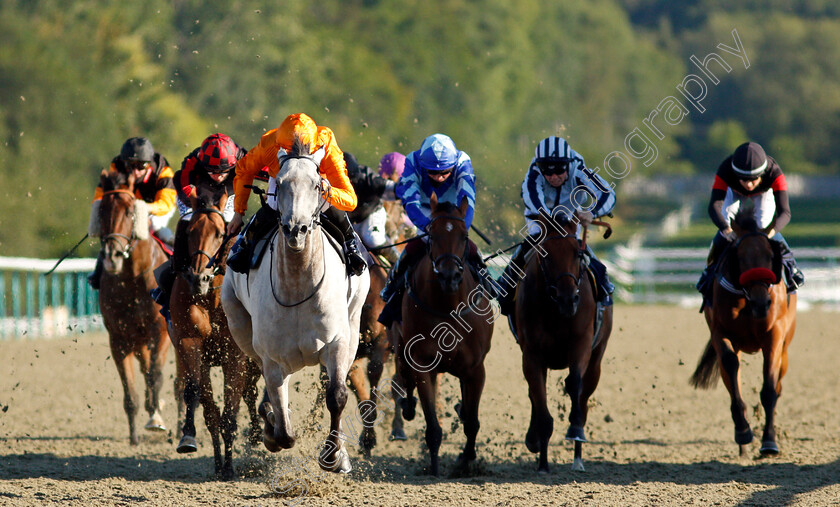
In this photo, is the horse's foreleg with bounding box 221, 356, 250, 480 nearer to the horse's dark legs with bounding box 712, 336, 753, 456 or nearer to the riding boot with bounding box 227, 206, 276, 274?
the riding boot with bounding box 227, 206, 276, 274

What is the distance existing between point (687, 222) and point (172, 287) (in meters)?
49.5

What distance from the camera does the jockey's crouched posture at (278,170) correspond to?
20.6 ft

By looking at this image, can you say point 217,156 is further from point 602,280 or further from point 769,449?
point 769,449

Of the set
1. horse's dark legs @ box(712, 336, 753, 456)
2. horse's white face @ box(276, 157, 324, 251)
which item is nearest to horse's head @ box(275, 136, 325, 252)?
horse's white face @ box(276, 157, 324, 251)

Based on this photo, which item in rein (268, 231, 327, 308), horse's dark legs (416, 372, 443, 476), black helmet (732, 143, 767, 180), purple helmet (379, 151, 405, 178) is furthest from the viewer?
purple helmet (379, 151, 405, 178)

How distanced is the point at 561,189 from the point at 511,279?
2.54 feet

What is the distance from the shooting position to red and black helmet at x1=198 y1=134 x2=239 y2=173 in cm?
726

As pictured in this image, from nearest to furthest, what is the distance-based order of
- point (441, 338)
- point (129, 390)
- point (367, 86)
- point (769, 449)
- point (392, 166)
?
point (441, 338) → point (769, 449) → point (129, 390) → point (392, 166) → point (367, 86)

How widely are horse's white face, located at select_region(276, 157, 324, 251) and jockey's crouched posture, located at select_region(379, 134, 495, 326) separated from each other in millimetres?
1593

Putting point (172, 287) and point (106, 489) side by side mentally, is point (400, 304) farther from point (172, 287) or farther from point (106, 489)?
point (106, 489)

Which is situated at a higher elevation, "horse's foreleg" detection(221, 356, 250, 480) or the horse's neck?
the horse's neck

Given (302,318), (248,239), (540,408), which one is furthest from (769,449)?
(248,239)

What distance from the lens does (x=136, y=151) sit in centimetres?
868

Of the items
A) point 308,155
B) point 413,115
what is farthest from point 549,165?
point 413,115
